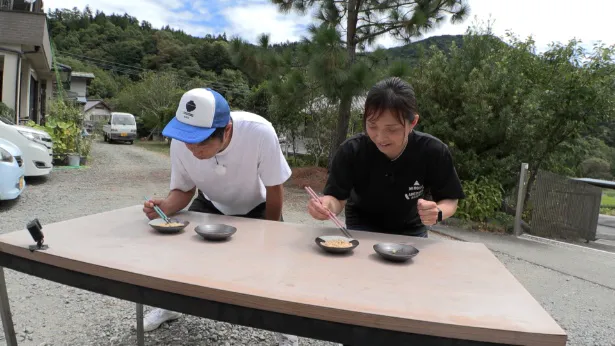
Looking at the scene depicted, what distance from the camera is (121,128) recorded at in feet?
64.0

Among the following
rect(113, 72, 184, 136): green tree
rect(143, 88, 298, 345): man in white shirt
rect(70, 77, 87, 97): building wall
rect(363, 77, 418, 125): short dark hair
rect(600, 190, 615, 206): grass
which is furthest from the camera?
rect(70, 77, 87, 97): building wall

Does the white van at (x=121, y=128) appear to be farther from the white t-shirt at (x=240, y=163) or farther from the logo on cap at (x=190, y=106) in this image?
the logo on cap at (x=190, y=106)

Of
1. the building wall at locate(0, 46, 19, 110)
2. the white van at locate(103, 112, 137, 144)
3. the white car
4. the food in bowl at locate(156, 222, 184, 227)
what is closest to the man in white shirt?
the food in bowl at locate(156, 222, 184, 227)

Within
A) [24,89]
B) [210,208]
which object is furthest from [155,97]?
[210,208]

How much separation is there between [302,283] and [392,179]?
84 centimetres

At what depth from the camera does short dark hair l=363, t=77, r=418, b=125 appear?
1532 millimetres

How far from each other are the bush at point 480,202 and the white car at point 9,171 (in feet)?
19.5

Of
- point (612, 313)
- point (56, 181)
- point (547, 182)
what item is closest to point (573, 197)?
point (547, 182)

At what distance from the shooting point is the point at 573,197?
20.7 ft

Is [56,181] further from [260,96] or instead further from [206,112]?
[260,96]

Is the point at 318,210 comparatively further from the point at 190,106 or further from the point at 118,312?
the point at 118,312

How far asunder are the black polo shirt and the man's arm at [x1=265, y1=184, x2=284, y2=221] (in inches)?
11.7

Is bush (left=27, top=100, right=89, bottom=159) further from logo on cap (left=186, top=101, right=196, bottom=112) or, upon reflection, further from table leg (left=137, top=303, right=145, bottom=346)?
logo on cap (left=186, top=101, right=196, bottom=112)

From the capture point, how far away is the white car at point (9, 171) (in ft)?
14.9
